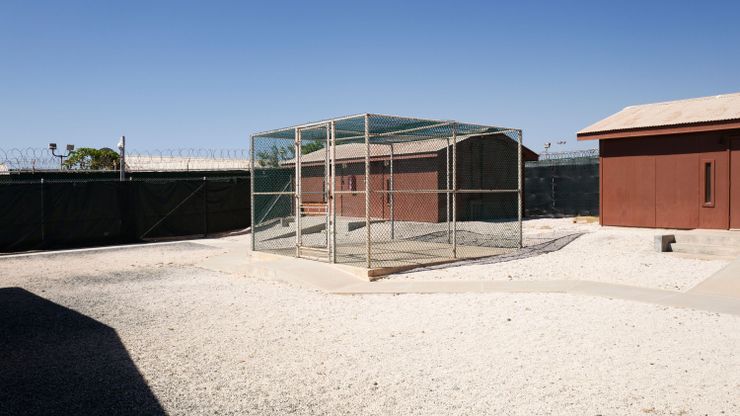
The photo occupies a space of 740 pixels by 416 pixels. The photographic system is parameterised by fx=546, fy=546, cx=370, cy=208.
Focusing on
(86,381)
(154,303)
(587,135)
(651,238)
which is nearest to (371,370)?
(86,381)

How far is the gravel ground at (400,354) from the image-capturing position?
13.3 ft

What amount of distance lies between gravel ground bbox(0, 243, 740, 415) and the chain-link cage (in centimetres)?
291

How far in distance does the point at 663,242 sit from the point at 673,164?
3698mm

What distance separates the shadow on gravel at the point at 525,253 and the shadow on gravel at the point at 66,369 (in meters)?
5.29

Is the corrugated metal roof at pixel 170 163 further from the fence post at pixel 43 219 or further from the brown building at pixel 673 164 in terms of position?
the brown building at pixel 673 164

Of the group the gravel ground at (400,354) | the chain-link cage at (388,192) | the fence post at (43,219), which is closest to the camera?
the gravel ground at (400,354)

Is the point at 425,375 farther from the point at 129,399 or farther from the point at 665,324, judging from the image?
the point at 665,324

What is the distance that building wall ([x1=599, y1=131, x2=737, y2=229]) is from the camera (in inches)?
541

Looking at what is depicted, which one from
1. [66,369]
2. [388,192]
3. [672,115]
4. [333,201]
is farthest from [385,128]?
[66,369]

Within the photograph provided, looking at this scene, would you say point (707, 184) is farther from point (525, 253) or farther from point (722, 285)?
point (722, 285)

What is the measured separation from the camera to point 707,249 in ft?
38.0

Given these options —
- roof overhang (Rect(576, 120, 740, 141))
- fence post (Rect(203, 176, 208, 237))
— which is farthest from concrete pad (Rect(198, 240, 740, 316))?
fence post (Rect(203, 176, 208, 237))

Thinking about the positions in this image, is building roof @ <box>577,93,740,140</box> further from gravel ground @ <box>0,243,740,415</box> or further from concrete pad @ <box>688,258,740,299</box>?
gravel ground @ <box>0,243,740,415</box>

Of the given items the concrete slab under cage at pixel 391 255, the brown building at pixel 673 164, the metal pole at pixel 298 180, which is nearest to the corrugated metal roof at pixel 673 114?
the brown building at pixel 673 164
